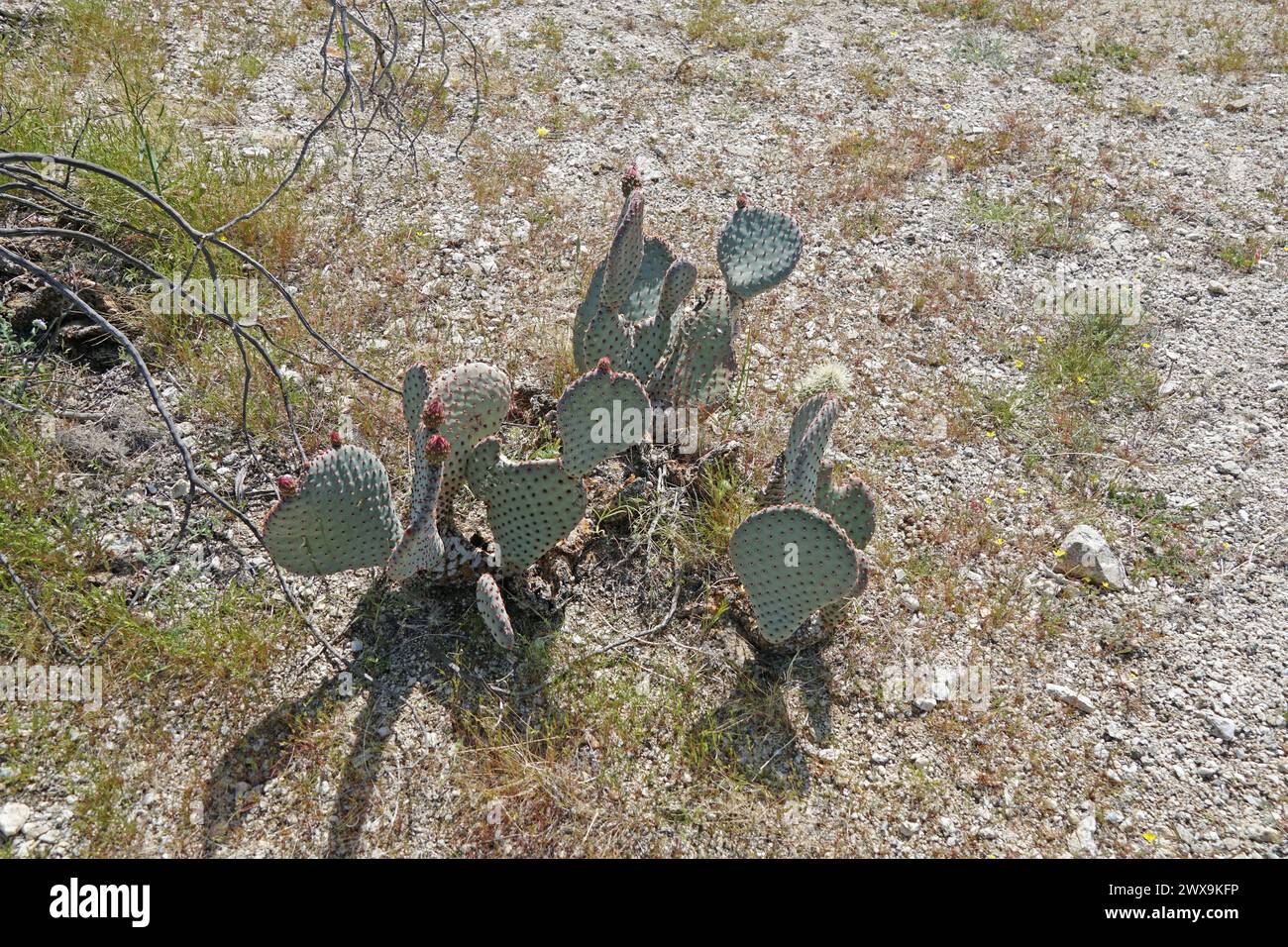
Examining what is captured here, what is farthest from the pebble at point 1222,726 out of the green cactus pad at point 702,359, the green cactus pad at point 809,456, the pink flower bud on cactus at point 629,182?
the pink flower bud on cactus at point 629,182

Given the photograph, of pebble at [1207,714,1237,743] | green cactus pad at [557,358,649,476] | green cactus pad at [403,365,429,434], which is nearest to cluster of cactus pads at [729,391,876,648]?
green cactus pad at [557,358,649,476]

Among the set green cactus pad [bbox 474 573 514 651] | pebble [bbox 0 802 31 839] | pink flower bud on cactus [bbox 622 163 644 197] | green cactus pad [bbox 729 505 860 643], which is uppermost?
pink flower bud on cactus [bbox 622 163 644 197]

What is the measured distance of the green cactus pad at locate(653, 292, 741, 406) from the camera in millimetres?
3887

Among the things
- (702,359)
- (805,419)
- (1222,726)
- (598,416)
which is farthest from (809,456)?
(1222,726)

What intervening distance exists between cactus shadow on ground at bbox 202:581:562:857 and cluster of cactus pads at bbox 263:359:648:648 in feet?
0.63

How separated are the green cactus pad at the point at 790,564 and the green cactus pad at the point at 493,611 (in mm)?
853

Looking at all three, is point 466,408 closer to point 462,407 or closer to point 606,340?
point 462,407

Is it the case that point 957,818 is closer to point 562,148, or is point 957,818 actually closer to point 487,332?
point 487,332

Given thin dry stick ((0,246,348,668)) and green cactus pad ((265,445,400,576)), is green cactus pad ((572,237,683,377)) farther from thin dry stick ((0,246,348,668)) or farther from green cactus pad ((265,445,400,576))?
thin dry stick ((0,246,348,668))

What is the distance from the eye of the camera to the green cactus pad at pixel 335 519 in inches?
110

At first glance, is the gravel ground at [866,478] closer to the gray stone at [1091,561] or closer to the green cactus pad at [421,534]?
the gray stone at [1091,561]

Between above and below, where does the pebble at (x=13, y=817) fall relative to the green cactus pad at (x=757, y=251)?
below

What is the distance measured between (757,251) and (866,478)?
116cm
